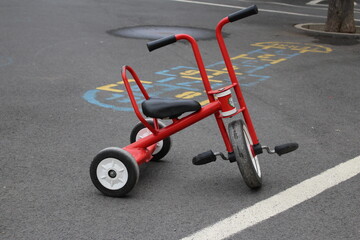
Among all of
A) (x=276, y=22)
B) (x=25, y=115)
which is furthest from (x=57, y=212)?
(x=276, y=22)

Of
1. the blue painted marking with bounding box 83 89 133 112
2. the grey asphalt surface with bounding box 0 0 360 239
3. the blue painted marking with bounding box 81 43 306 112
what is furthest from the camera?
the blue painted marking with bounding box 81 43 306 112

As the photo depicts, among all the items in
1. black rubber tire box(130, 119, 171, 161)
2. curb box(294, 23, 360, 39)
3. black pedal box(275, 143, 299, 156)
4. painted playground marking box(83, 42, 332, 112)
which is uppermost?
black rubber tire box(130, 119, 171, 161)

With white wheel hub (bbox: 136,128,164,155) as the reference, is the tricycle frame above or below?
above

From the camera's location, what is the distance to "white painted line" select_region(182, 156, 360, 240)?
406 centimetres

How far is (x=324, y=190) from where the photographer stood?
473 centimetres

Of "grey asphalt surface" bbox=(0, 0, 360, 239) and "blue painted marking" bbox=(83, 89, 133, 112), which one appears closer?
"grey asphalt surface" bbox=(0, 0, 360, 239)

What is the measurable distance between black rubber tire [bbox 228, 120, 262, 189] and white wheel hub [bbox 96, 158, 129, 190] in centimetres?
90

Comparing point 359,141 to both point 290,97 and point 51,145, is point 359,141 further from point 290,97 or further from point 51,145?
point 51,145

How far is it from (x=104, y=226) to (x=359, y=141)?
3157 mm

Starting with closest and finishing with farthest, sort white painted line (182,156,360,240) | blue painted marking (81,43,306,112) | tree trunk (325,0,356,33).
Result: 1. white painted line (182,156,360,240)
2. blue painted marking (81,43,306,112)
3. tree trunk (325,0,356,33)

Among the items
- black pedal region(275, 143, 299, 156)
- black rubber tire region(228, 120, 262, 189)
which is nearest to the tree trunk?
black pedal region(275, 143, 299, 156)

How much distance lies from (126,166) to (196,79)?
4606 mm

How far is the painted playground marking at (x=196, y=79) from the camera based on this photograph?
7.79 m

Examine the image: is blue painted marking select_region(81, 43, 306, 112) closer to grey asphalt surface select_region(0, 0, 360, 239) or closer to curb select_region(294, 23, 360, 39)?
grey asphalt surface select_region(0, 0, 360, 239)
